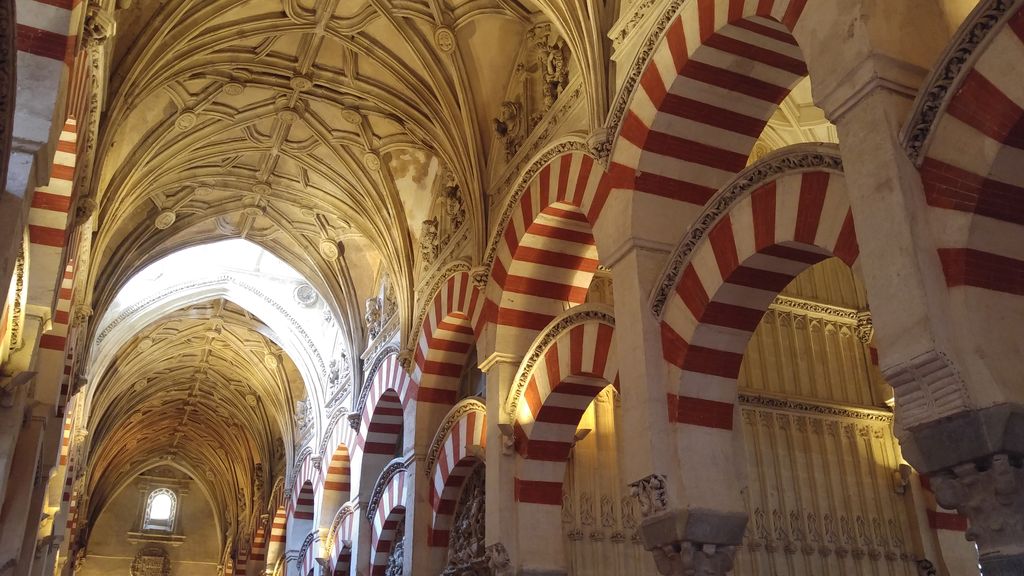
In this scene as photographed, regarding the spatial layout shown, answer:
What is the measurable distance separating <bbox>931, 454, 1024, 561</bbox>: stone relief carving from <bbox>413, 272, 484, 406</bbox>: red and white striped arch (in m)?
6.80

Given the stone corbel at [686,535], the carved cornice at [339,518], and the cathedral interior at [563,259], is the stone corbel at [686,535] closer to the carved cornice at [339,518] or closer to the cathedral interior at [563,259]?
the cathedral interior at [563,259]

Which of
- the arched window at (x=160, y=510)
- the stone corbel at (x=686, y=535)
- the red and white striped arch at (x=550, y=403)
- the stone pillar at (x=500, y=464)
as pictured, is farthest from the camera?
the arched window at (x=160, y=510)

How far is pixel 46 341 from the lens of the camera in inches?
292

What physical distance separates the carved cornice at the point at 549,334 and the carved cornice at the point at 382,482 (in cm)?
295

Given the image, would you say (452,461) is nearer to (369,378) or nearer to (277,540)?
(369,378)

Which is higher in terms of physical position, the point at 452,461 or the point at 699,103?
the point at 699,103

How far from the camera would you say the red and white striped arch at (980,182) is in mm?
3471

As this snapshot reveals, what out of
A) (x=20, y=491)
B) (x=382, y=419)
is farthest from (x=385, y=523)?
(x=20, y=491)

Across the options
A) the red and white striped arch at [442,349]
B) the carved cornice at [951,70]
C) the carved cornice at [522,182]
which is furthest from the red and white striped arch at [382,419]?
the carved cornice at [951,70]

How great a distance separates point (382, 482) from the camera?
11.0 m

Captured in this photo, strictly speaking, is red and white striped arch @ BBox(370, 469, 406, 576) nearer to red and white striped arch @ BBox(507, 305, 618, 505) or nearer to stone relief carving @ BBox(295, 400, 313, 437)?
red and white striped arch @ BBox(507, 305, 618, 505)

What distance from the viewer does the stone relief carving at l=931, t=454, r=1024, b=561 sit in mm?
3055

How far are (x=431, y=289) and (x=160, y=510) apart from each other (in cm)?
2160

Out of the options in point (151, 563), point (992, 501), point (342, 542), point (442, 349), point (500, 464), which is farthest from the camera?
point (151, 563)
